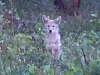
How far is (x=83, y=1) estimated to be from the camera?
16.4 meters

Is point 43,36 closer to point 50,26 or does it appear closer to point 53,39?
point 53,39

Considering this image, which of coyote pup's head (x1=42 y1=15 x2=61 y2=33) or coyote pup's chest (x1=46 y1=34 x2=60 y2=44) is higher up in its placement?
coyote pup's head (x1=42 y1=15 x2=61 y2=33)

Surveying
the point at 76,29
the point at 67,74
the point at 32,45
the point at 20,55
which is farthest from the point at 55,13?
the point at 67,74

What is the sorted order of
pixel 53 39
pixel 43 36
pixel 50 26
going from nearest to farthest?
1. pixel 43 36
2. pixel 53 39
3. pixel 50 26

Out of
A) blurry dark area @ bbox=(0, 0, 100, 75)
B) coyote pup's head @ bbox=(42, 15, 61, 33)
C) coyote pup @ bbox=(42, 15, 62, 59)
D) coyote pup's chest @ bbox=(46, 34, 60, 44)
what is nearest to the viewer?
blurry dark area @ bbox=(0, 0, 100, 75)

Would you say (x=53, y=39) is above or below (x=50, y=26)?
below

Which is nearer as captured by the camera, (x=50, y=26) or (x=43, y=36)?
(x=43, y=36)

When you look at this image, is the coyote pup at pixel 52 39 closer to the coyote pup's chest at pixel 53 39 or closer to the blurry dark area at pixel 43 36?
the coyote pup's chest at pixel 53 39

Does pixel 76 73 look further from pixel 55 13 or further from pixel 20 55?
pixel 55 13

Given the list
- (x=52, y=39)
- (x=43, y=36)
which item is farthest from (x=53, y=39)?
(x=43, y=36)

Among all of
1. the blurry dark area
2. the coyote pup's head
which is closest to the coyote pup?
the coyote pup's head

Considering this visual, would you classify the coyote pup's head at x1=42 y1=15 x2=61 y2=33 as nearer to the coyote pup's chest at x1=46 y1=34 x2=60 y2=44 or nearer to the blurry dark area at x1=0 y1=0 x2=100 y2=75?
the blurry dark area at x1=0 y1=0 x2=100 y2=75

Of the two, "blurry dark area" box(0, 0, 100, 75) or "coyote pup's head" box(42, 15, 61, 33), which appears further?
"coyote pup's head" box(42, 15, 61, 33)

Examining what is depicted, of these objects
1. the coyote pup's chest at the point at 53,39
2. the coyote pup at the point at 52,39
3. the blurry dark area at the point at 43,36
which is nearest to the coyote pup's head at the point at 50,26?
the coyote pup at the point at 52,39
